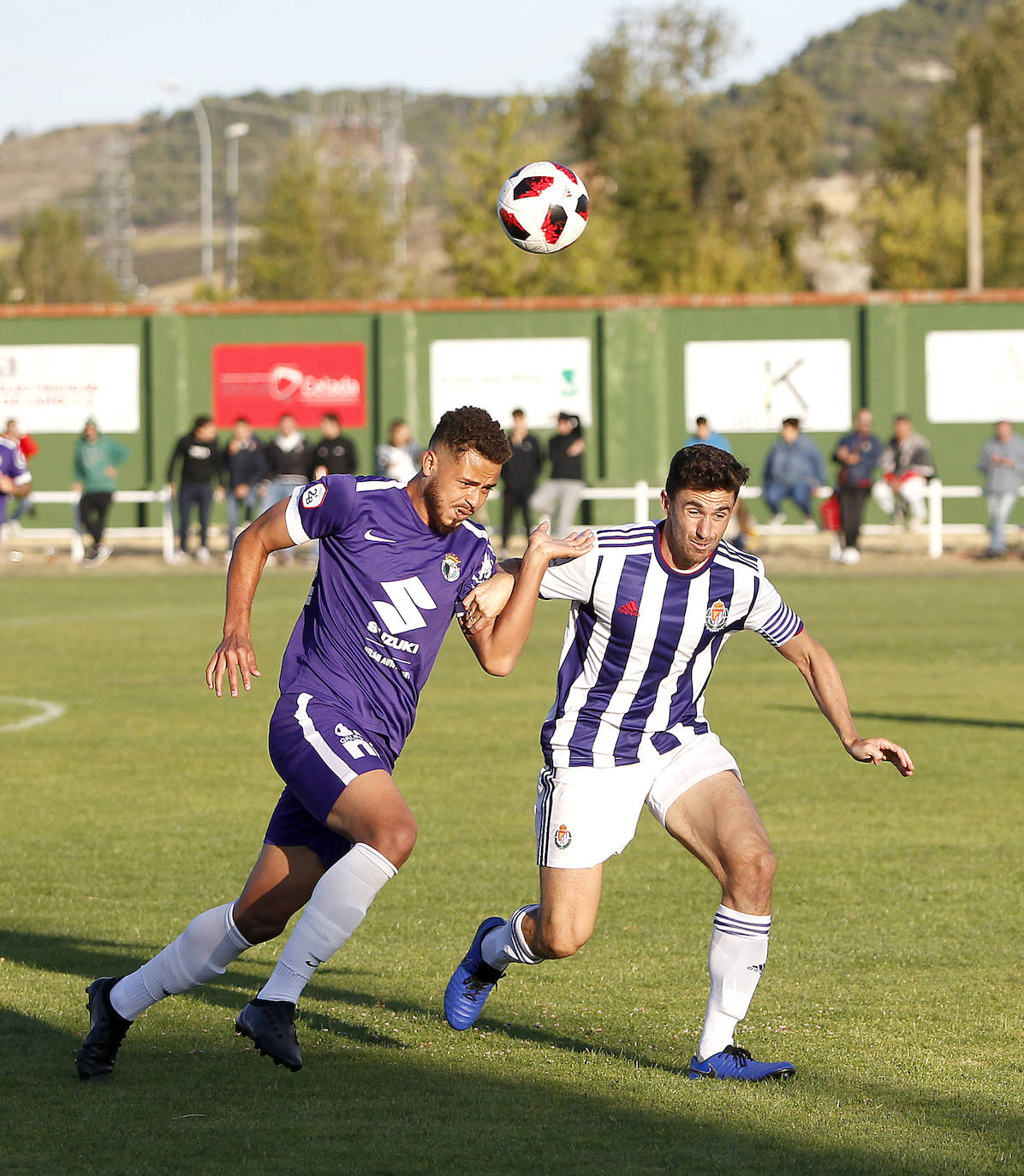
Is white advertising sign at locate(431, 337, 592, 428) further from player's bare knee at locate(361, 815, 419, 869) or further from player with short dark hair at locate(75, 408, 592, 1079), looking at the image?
Result: player's bare knee at locate(361, 815, 419, 869)

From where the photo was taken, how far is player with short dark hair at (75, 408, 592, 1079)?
507 cm

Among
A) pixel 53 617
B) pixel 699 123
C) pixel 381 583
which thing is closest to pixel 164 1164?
pixel 381 583

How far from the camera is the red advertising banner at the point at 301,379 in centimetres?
3167

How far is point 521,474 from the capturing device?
2678 centimetres

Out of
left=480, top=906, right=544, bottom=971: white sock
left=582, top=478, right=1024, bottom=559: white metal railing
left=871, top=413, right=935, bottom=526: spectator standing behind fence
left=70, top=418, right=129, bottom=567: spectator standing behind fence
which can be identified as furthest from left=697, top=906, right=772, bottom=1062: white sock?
left=70, top=418, right=129, bottom=567: spectator standing behind fence

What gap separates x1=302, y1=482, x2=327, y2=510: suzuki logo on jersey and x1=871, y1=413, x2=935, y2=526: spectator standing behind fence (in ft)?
73.4

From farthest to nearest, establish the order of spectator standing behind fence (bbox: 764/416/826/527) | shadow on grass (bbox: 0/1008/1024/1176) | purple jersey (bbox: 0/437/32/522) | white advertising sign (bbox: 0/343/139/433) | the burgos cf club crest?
white advertising sign (bbox: 0/343/139/433), spectator standing behind fence (bbox: 764/416/826/527), purple jersey (bbox: 0/437/32/522), the burgos cf club crest, shadow on grass (bbox: 0/1008/1024/1176)

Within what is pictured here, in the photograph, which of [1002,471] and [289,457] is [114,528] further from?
[1002,471]

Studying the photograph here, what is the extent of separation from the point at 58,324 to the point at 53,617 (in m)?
12.7

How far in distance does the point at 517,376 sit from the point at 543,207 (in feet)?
72.6

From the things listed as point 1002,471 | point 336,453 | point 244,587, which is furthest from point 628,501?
point 244,587

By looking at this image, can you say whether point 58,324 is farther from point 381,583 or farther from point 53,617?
point 381,583

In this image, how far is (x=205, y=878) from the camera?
816 cm

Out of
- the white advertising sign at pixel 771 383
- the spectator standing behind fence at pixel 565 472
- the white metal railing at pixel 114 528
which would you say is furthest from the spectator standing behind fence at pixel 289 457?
the white advertising sign at pixel 771 383
